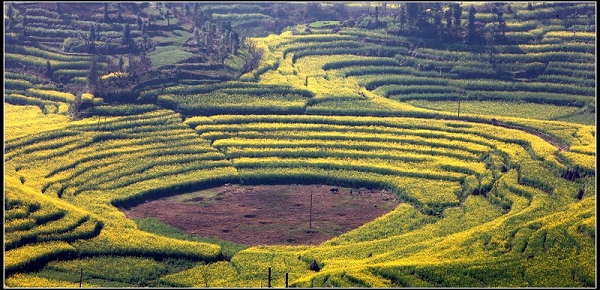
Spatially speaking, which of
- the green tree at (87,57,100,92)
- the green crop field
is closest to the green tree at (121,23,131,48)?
the green crop field

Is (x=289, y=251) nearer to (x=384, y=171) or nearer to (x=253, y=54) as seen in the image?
(x=384, y=171)

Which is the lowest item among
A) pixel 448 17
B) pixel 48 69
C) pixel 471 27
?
pixel 48 69

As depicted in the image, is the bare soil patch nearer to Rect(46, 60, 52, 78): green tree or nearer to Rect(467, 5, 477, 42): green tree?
Rect(46, 60, 52, 78): green tree

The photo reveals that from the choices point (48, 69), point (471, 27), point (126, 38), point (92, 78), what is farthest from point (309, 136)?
point (471, 27)

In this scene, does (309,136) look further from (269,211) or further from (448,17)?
(448,17)

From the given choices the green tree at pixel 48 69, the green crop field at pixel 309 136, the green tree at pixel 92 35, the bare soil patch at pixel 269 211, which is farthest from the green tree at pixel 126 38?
the bare soil patch at pixel 269 211

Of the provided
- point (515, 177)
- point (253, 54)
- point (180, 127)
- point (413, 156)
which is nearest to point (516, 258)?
point (515, 177)

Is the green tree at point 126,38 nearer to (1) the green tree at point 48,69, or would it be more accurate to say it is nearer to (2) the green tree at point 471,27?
(1) the green tree at point 48,69
